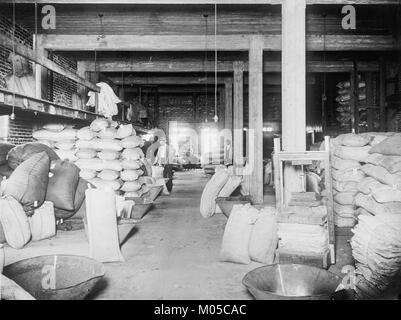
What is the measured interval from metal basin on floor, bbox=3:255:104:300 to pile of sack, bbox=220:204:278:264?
157 cm

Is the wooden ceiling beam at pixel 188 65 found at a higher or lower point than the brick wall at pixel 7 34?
higher

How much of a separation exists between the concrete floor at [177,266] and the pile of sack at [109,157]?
49.8 inches

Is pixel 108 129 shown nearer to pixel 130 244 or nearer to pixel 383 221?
pixel 130 244

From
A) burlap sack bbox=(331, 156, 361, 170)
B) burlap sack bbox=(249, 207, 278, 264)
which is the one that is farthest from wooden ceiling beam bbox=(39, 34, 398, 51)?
burlap sack bbox=(249, 207, 278, 264)

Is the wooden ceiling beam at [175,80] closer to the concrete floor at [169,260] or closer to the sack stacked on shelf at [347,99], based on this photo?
the sack stacked on shelf at [347,99]

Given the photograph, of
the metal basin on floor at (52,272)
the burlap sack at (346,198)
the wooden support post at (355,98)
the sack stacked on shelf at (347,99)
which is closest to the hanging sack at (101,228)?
the metal basin on floor at (52,272)

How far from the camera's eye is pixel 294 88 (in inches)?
166

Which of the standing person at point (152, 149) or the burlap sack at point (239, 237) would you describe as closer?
the burlap sack at point (239, 237)

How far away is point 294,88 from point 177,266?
8.10 feet

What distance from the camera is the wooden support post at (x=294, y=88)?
13.8 ft

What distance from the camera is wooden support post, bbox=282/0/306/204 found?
420cm

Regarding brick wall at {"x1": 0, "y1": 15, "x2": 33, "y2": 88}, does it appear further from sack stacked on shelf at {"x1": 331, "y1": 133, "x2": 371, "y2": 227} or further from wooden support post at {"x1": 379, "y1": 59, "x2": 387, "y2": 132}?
wooden support post at {"x1": 379, "y1": 59, "x2": 387, "y2": 132}
